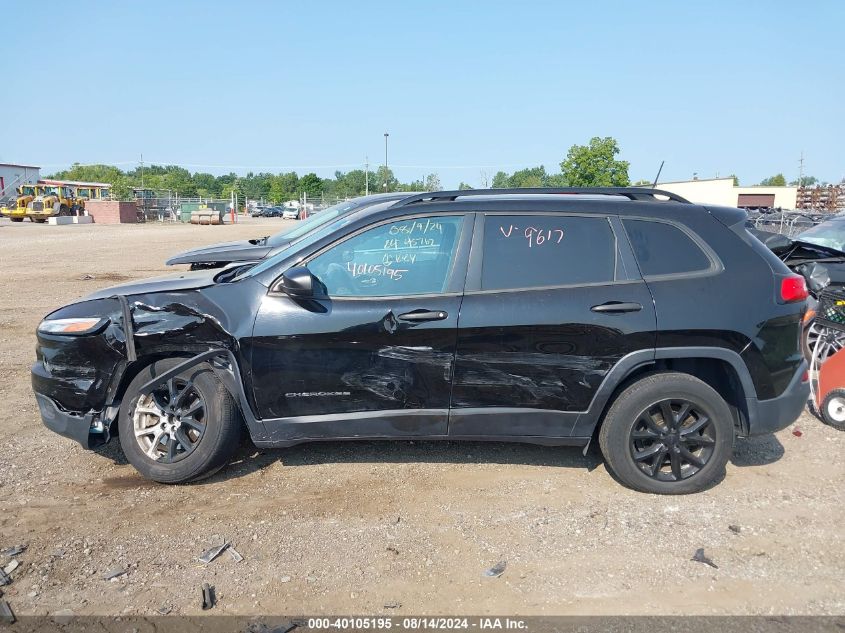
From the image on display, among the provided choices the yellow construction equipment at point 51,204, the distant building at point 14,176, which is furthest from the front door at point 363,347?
the distant building at point 14,176

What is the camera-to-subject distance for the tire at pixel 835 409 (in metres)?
5.43

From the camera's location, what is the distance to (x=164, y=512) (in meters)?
4.00

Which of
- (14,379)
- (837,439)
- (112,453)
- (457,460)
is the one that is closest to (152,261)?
(14,379)

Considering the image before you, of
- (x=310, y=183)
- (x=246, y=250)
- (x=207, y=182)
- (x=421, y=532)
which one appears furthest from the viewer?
(x=207, y=182)

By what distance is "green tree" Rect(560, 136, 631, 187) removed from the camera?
41656 mm

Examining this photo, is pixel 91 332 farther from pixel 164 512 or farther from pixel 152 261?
pixel 152 261

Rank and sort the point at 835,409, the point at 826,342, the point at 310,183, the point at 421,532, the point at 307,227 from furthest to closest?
the point at 310,183 → the point at 307,227 → the point at 826,342 → the point at 835,409 → the point at 421,532

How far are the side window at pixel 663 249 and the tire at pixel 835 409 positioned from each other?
221 centimetres

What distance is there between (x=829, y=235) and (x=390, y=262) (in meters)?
6.57

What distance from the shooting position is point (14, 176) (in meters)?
73.1

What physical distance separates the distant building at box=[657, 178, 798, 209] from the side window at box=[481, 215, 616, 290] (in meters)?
51.8

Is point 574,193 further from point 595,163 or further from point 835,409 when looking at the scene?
point 595,163

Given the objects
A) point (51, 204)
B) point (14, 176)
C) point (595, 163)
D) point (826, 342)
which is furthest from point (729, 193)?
point (14, 176)

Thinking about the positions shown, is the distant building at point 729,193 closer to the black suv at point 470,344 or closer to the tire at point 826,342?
the tire at point 826,342
